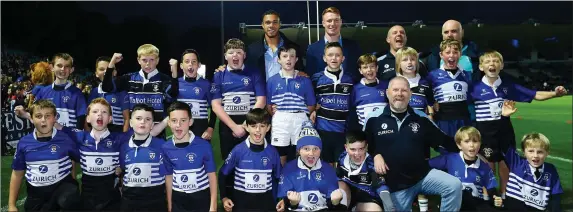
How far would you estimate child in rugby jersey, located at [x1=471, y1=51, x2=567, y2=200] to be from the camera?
610cm

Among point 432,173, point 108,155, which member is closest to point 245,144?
point 108,155

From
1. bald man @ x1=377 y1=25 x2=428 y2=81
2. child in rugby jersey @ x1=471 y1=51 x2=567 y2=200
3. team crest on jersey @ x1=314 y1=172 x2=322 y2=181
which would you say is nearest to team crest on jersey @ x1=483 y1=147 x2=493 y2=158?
child in rugby jersey @ x1=471 y1=51 x2=567 y2=200

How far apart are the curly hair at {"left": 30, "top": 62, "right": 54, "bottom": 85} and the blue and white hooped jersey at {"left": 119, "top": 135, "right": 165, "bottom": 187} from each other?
Result: 2153mm

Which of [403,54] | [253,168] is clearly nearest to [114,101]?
[253,168]

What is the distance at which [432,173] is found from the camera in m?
5.07

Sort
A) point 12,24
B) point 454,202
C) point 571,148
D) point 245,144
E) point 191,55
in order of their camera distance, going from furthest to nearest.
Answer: point 12,24
point 571,148
point 191,55
point 245,144
point 454,202

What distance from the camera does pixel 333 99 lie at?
19.2ft

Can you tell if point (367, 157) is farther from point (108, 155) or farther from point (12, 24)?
point (12, 24)

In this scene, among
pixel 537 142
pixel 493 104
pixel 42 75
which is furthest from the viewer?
pixel 42 75

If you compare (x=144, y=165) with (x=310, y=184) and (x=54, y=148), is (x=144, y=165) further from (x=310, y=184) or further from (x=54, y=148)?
(x=310, y=184)

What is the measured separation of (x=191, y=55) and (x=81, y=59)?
34077 mm

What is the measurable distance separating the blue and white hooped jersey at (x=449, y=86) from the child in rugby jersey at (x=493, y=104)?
0.20 meters

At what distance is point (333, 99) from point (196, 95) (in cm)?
159

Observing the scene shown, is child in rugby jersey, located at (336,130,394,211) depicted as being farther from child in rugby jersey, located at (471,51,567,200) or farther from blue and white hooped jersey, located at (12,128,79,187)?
blue and white hooped jersey, located at (12,128,79,187)
